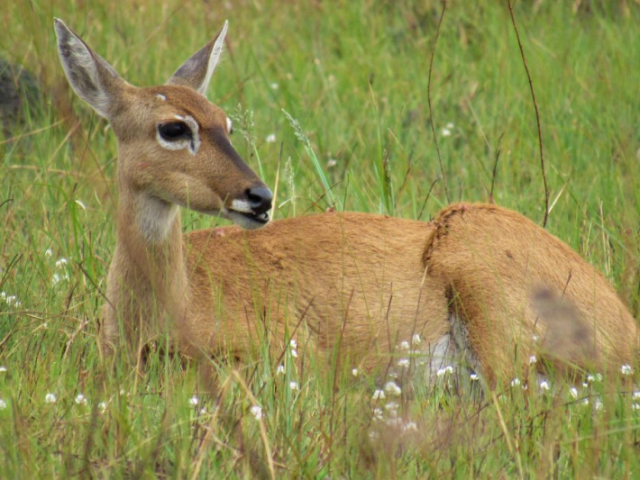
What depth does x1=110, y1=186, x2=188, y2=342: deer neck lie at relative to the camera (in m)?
4.56

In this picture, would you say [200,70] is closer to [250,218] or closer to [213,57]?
[213,57]

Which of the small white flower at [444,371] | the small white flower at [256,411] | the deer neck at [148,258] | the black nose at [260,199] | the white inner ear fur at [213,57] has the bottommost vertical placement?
the small white flower at [444,371]

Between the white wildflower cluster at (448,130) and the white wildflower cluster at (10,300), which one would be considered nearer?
the white wildflower cluster at (10,300)

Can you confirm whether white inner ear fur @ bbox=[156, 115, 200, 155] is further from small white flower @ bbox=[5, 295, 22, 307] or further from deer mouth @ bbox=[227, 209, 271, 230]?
small white flower @ bbox=[5, 295, 22, 307]

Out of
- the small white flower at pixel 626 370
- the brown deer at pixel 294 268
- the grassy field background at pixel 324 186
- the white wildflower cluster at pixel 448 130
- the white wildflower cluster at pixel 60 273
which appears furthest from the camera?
the white wildflower cluster at pixel 448 130

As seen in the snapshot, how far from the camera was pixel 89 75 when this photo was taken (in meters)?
4.91

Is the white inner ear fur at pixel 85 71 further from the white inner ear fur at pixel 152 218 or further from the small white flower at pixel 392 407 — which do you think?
the small white flower at pixel 392 407

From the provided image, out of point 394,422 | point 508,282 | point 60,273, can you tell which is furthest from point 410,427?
point 60,273

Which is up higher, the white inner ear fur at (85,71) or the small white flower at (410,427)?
the white inner ear fur at (85,71)

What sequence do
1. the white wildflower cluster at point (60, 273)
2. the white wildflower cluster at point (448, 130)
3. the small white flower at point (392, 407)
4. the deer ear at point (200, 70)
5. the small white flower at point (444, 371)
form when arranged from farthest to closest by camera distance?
the white wildflower cluster at point (448, 130) → the deer ear at point (200, 70) → the white wildflower cluster at point (60, 273) → the small white flower at point (444, 371) → the small white flower at point (392, 407)

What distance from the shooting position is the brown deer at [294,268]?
4.51 meters

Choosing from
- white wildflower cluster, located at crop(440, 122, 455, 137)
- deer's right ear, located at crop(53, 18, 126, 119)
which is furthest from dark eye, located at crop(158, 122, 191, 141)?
white wildflower cluster, located at crop(440, 122, 455, 137)

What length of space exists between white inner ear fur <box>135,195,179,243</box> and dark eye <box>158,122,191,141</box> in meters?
0.29

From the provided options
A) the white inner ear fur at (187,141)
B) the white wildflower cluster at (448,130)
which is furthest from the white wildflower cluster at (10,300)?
the white wildflower cluster at (448,130)
